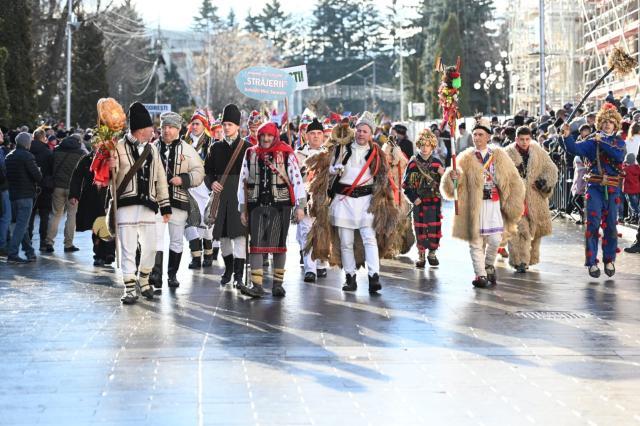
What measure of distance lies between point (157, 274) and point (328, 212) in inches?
75.7

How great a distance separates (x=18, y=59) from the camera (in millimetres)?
36406

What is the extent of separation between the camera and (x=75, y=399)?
7652 mm

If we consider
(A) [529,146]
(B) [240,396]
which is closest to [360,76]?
(A) [529,146]

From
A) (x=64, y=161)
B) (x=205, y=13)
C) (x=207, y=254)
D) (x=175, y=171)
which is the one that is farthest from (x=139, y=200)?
(x=205, y=13)

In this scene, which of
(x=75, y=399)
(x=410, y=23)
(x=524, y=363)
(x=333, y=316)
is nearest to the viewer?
(x=75, y=399)

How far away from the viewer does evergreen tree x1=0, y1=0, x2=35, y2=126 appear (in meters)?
36.0

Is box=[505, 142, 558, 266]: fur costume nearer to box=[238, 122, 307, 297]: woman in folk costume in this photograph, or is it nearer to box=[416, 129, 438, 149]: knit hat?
box=[416, 129, 438, 149]: knit hat

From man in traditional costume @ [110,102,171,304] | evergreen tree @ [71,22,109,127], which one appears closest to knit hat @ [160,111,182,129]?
man in traditional costume @ [110,102,171,304]

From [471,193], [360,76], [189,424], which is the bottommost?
[189,424]

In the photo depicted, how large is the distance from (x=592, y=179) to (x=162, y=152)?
4.81 metres

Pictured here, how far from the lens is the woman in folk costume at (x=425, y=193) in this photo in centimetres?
1585

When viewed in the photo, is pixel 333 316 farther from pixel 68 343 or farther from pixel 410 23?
pixel 410 23

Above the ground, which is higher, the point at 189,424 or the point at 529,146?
the point at 529,146

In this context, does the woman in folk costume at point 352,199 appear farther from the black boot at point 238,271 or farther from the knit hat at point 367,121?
the black boot at point 238,271
